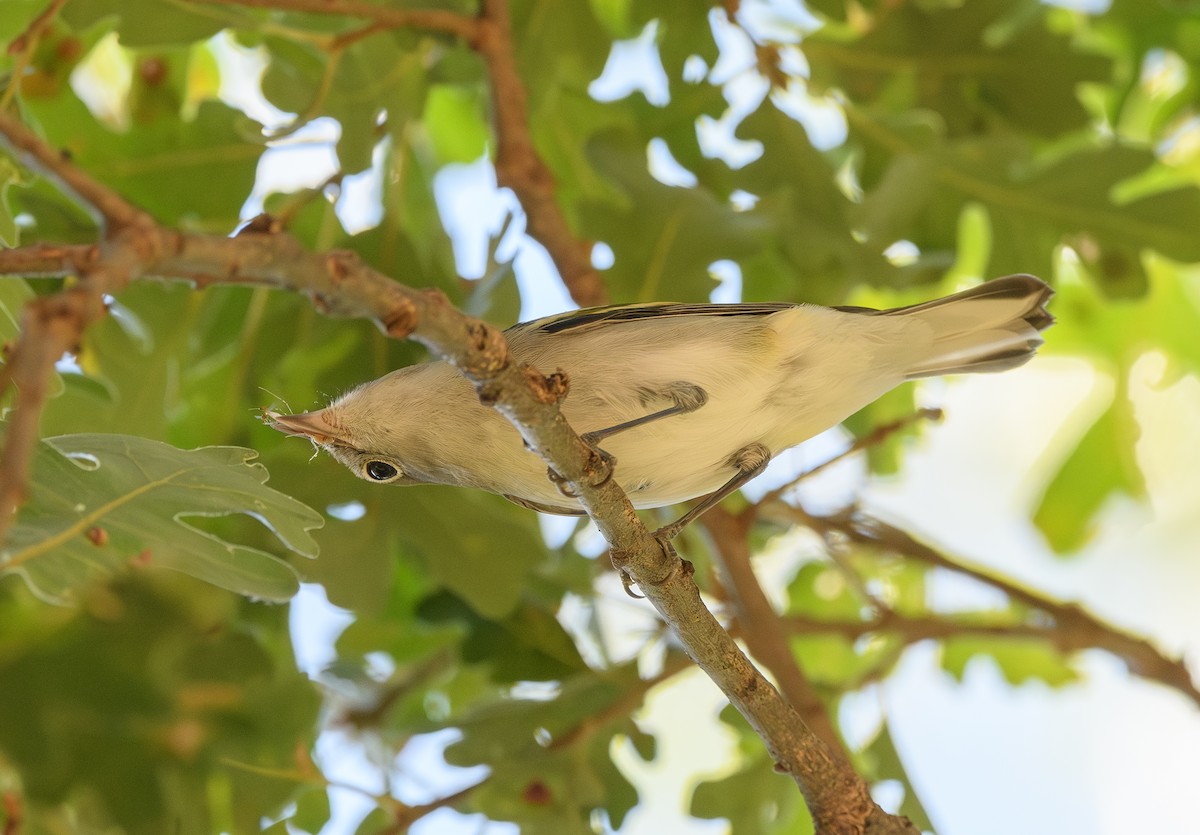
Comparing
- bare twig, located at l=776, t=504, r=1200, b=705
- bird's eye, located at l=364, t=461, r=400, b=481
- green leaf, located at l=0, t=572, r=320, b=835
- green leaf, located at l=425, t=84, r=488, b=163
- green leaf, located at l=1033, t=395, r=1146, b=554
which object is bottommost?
green leaf, located at l=1033, t=395, r=1146, b=554

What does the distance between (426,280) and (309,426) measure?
0.94m

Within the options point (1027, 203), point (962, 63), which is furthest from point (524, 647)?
point (962, 63)

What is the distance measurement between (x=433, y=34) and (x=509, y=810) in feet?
6.25

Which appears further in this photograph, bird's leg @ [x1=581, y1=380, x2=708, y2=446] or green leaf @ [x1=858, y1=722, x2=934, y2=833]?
green leaf @ [x1=858, y1=722, x2=934, y2=833]

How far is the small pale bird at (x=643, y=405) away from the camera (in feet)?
6.76

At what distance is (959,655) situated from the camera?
12.8 ft

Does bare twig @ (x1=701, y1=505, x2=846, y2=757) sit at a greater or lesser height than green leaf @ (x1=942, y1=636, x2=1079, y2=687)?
greater

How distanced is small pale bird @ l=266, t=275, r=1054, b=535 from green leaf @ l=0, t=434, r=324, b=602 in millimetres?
360

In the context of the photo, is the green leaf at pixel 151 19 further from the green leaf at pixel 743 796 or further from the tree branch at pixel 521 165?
the green leaf at pixel 743 796

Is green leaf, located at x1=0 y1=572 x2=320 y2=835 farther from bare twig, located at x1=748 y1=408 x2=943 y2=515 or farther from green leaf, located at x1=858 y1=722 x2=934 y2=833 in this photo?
green leaf, located at x1=858 y1=722 x2=934 y2=833

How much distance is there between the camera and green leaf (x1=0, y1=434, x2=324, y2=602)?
169cm

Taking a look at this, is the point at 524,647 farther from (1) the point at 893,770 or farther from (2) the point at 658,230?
(2) the point at 658,230

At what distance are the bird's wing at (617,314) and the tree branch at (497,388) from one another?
1.87 feet

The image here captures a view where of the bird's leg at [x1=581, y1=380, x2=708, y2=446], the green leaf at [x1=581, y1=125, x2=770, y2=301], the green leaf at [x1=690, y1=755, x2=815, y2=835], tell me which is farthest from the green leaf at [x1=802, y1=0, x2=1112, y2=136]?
the green leaf at [x1=690, y1=755, x2=815, y2=835]
